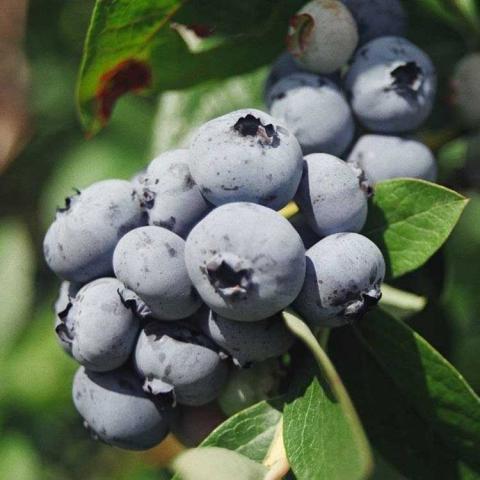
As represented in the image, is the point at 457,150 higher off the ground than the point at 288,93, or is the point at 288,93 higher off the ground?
the point at 288,93

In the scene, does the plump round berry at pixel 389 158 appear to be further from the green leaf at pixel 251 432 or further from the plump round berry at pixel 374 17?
the green leaf at pixel 251 432

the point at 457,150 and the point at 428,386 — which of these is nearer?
the point at 428,386

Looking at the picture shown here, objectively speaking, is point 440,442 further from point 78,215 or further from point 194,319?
point 78,215

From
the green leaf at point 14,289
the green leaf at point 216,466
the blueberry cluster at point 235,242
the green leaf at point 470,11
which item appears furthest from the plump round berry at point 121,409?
the green leaf at point 14,289

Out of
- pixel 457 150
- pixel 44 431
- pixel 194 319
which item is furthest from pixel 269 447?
pixel 44 431

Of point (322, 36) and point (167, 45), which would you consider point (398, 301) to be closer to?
point (322, 36)

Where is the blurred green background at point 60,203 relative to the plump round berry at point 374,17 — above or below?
below

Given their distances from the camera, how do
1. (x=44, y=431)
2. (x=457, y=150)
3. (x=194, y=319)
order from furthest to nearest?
(x=44, y=431)
(x=457, y=150)
(x=194, y=319)
